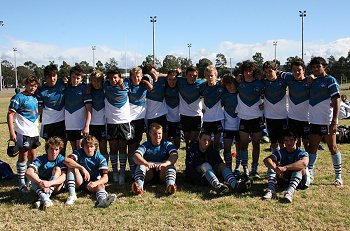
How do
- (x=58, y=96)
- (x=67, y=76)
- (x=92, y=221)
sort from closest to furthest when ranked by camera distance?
(x=92, y=221)
(x=58, y=96)
(x=67, y=76)

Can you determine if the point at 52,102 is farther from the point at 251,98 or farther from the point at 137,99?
the point at 251,98

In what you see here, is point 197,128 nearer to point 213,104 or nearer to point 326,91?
point 213,104

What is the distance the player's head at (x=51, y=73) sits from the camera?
643 cm

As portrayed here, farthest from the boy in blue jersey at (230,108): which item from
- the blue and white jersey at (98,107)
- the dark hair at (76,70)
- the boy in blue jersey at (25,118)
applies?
the boy in blue jersey at (25,118)

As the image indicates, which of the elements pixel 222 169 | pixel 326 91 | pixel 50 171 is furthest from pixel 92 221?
pixel 326 91

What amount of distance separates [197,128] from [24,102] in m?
3.11

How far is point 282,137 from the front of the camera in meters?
6.62

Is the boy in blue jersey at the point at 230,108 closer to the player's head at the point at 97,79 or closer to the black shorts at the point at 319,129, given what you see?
the black shorts at the point at 319,129

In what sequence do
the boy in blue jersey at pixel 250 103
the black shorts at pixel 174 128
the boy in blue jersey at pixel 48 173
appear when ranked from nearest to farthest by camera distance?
the boy in blue jersey at pixel 48 173
the boy in blue jersey at pixel 250 103
the black shorts at pixel 174 128

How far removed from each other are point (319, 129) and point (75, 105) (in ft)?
13.6

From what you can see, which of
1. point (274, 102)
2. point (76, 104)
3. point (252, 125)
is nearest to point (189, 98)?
point (252, 125)

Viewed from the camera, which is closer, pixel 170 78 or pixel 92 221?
pixel 92 221

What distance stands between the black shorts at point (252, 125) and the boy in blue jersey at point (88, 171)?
8.29 feet

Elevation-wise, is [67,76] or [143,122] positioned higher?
[67,76]
